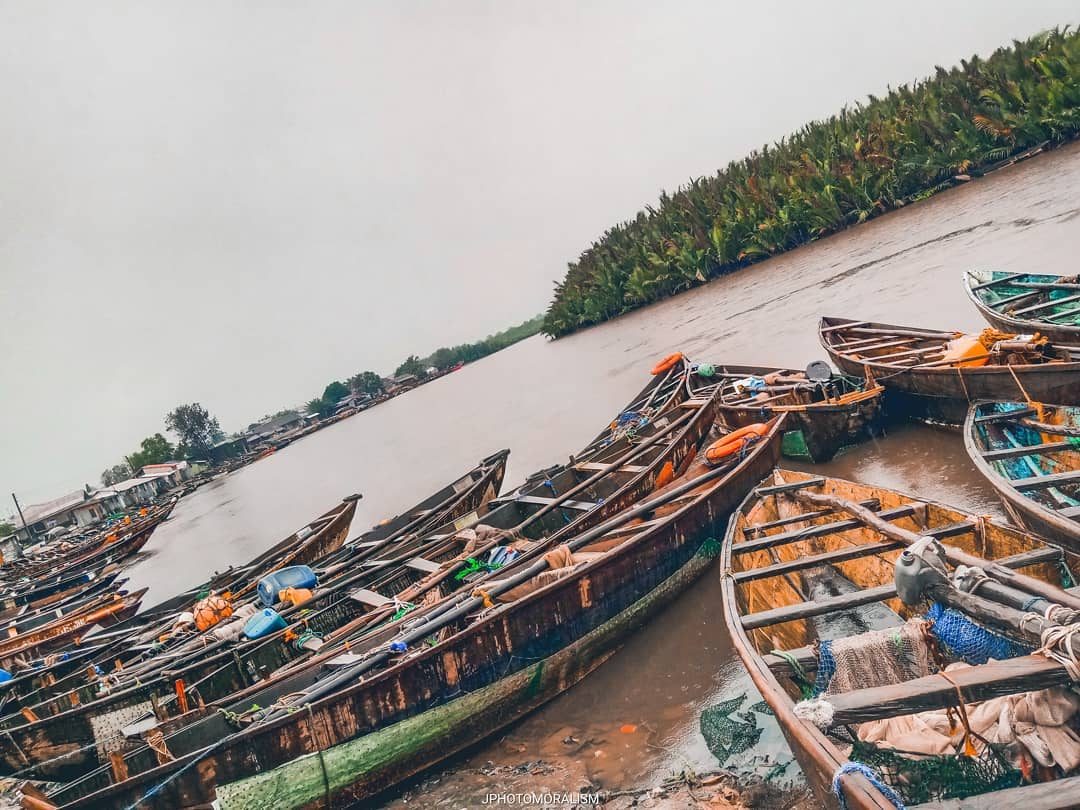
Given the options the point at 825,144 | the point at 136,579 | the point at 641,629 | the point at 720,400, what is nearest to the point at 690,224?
the point at 825,144

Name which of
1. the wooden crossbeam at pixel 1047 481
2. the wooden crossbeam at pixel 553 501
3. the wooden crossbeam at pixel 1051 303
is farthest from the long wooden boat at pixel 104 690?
the wooden crossbeam at pixel 1051 303

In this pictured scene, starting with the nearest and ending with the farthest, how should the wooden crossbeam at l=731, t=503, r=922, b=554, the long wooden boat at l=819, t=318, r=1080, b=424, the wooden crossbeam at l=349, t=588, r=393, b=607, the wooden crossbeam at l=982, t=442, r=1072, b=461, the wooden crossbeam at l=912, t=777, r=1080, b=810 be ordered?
the wooden crossbeam at l=912, t=777, r=1080, b=810
the wooden crossbeam at l=731, t=503, r=922, b=554
the wooden crossbeam at l=982, t=442, r=1072, b=461
the long wooden boat at l=819, t=318, r=1080, b=424
the wooden crossbeam at l=349, t=588, r=393, b=607

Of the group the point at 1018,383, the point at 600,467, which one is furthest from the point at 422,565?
the point at 1018,383

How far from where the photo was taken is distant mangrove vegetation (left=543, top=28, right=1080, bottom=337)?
3077 centimetres

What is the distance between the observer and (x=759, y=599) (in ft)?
19.7

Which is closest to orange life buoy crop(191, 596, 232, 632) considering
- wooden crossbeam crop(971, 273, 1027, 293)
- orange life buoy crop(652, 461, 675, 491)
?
orange life buoy crop(652, 461, 675, 491)

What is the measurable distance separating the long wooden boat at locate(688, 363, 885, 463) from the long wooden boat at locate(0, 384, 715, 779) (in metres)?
0.90

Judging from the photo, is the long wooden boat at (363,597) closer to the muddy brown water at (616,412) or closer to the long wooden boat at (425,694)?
the long wooden boat at (425,694)

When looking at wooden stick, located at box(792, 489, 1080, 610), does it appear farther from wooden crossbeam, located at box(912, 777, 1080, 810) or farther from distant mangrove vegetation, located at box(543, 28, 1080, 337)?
distant mangrove vegetation, located at box(543, 28, 1080, 337)

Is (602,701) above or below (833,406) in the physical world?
below

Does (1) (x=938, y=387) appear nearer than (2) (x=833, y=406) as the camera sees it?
Yes

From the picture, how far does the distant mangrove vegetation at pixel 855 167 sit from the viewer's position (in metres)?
30.8

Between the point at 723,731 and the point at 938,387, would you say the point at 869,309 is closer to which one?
the point at 938,387

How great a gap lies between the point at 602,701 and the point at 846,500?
330 cm
